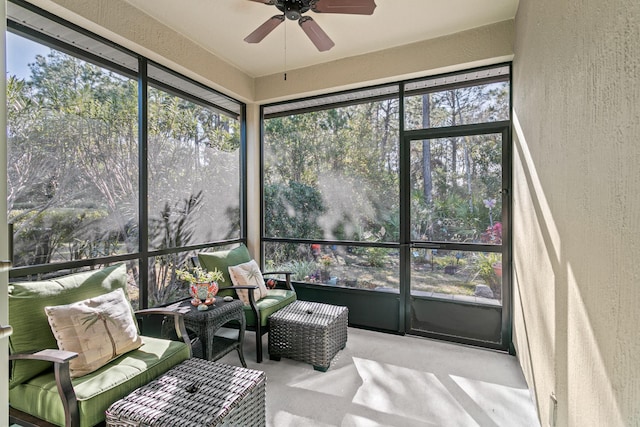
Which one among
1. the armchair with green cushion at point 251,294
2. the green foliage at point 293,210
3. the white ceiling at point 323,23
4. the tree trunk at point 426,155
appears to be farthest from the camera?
the green foliage at point 293,210

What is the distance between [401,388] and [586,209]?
6.14 ft

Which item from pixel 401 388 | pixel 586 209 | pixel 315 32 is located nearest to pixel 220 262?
pixel 401 388

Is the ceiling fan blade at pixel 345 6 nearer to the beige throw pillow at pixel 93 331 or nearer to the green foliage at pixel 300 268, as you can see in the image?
the beige throw pillow at pixel 93 331

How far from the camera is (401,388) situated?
2.46 metres

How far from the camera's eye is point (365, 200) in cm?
374

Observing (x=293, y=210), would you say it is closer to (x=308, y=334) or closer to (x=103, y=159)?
(x=308, y=334)

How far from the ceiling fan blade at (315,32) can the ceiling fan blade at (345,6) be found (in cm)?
14

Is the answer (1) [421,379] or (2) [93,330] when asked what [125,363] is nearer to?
(2) [93,330]

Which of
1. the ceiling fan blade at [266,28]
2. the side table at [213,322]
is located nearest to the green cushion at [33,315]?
the side table at [213,322]

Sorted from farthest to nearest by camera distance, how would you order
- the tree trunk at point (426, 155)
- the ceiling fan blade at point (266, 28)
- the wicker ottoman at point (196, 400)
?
the tree trunk at point (426, 155), the ceiling fan blade at point (266, 28), the wicker ottoman at point (196, 400)

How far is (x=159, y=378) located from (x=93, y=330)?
48 centimetres

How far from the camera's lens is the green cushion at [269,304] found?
9.78 feet

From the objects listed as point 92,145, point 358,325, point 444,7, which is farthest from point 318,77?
point 358,325

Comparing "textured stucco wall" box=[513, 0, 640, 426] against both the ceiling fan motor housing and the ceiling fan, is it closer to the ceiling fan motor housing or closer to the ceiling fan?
the ceiling fan
